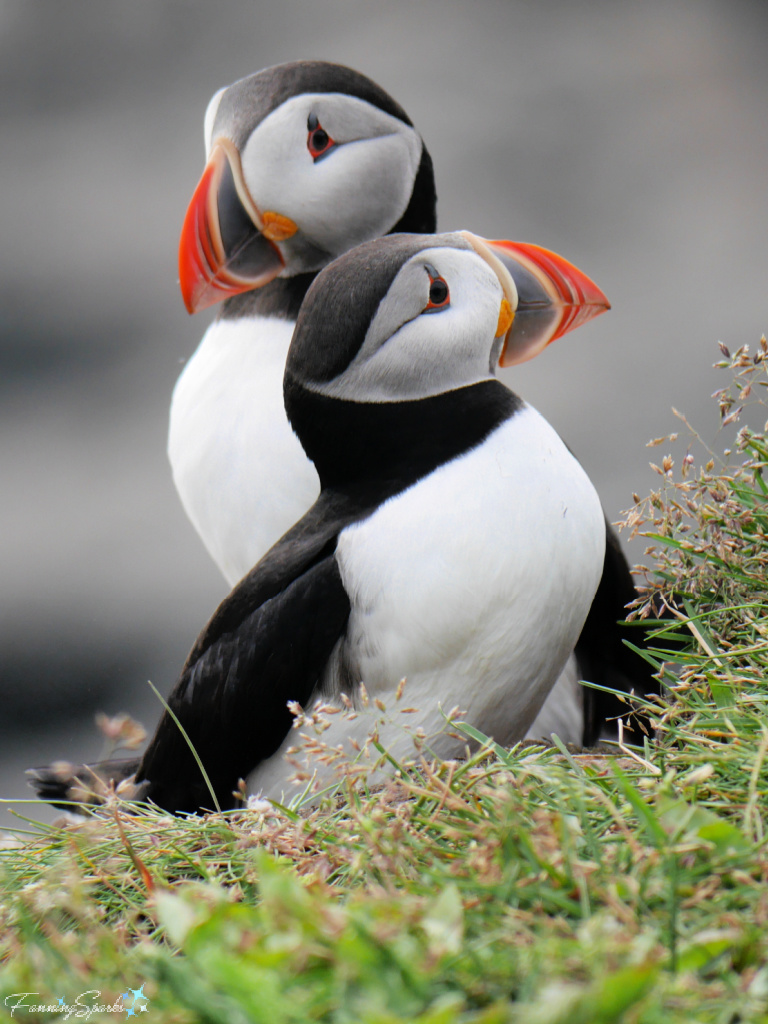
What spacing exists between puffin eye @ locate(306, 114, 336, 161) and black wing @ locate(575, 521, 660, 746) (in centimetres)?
106

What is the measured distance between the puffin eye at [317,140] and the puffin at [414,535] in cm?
60

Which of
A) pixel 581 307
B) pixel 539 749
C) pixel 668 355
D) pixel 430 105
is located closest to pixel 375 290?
pixel 581 307

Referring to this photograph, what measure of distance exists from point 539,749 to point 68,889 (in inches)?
26.7

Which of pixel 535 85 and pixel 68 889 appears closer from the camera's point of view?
pixel 68 889

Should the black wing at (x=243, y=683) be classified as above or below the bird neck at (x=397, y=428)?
below

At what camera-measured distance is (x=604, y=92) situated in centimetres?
851

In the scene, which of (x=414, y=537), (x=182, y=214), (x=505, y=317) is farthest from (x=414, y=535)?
(x=182, y=214)

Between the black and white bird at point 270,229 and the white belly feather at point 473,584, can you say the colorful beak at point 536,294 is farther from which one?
the black and white bird at point 270,229

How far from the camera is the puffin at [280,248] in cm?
243

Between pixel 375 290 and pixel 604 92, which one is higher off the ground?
pixel 604 92

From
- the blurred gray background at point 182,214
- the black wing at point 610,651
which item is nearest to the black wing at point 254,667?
the black wing at point 610,651

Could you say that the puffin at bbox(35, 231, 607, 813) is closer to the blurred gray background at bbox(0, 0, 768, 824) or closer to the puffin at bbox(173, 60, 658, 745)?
the puffin at bbox(173, 60, 658, 745)

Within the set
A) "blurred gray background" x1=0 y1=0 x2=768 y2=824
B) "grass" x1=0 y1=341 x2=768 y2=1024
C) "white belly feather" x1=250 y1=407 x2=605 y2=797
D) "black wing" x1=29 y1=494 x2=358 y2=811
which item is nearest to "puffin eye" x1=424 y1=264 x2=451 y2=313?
"white belly feather" x1=250 y1=407 x2=605 y2=797

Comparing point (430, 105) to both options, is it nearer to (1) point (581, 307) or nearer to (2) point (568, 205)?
(2) point (568, 205)
